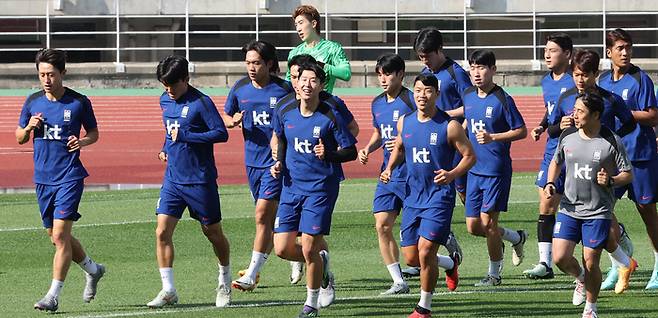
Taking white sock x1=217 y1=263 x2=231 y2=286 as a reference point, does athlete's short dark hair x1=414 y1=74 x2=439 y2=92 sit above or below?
above

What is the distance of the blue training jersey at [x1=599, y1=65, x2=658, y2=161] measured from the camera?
13148 millimetres

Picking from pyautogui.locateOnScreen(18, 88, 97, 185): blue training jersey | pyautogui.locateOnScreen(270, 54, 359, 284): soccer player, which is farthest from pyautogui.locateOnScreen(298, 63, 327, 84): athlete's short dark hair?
pyautogui.locateOnScreen(18, 88, 97, 185): blue training jersey

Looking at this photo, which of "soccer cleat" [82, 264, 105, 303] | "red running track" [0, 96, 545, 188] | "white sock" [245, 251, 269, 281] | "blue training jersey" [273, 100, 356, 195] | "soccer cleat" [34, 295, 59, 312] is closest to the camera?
"blue training jersey" [273, 100, 356, 195]

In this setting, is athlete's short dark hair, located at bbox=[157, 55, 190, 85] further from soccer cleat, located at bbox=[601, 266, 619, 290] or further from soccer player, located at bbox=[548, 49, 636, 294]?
soccer cleat, located at bbox=[601, 266, 619, 290]

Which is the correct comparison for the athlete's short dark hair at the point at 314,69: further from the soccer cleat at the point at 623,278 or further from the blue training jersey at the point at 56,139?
the soccer cleat at the point at 623,278

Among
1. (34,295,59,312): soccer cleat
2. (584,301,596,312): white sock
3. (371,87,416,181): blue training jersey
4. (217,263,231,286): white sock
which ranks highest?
(371,87,416,181): blue training jersey

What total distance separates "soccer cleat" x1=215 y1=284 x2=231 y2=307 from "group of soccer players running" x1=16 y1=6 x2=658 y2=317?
2cm

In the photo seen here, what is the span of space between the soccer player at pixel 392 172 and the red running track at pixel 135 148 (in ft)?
39.2

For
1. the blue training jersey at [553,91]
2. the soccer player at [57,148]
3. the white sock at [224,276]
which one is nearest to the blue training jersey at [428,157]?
the white sock at [224,276]

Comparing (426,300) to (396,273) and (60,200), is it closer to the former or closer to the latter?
(396,273)

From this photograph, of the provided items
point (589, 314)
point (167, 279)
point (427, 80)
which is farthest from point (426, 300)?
point (167, 279)

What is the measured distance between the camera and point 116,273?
1471 centimetres

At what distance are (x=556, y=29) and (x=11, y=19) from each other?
672 inches

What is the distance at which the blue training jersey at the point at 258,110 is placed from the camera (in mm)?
13438
